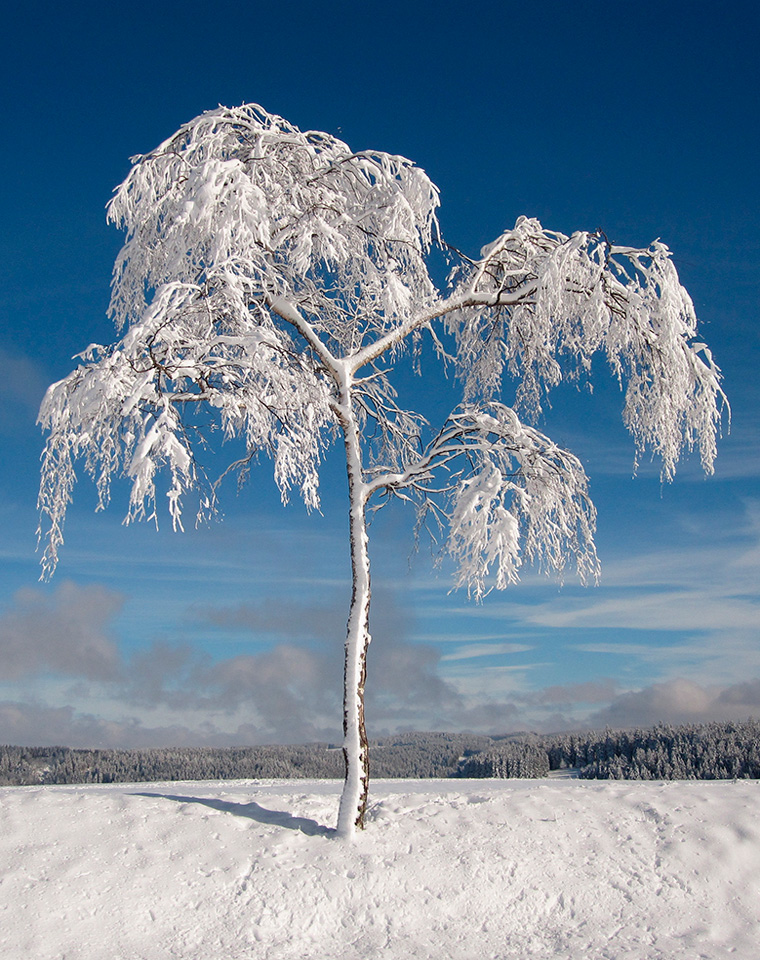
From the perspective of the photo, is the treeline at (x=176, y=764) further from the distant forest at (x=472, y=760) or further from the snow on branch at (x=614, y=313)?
the snow on branch at (x=614, y=313)

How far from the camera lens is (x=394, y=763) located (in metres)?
27.0

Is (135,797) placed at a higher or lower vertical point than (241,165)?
lower

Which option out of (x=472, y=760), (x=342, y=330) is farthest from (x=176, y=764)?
(x=342, y=330)

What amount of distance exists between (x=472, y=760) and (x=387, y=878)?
44.3 ft

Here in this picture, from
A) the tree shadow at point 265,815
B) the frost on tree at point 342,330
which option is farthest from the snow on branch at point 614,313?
the tree shadow at point 265,815

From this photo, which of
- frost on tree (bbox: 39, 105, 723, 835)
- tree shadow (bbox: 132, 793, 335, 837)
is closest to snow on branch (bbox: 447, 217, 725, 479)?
frost on tree (bbox: 39, 105, 723, 835)

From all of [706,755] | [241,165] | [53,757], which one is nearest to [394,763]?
[53,757]

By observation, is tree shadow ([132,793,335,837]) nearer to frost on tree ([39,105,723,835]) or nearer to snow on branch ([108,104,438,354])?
frost on tree ([39,105,723,835])

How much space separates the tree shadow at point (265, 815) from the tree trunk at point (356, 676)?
380 millimetres

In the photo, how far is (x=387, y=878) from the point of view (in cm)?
737

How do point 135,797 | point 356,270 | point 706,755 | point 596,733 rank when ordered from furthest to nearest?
point 596,733, point 706,755, point 356,270, point 135,797

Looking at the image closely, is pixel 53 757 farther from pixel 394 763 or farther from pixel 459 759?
pixel 459 759

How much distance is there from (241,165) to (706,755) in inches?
524

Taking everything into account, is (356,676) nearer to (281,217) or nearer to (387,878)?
(387,878)
